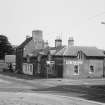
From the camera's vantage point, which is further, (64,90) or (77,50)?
(77,50)

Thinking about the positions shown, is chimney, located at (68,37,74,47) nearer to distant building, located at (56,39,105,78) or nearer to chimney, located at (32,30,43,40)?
distant building, located at (56,39,105,78)

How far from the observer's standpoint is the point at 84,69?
43.4 meters

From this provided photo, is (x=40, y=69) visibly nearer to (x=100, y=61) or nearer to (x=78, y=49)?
(x=78, y=49)

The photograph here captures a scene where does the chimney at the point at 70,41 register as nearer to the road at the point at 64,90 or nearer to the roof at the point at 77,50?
the roof at the point at 77,50

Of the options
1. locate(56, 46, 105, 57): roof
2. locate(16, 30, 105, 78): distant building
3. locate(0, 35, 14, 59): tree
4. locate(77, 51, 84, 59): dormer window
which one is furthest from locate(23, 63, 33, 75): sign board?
locate(0, 35, 14, 59): tree

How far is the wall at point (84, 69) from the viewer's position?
139ft

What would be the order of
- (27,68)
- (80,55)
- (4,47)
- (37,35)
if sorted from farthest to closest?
(4,47) < (37,35) < (27,68) < (80,55)

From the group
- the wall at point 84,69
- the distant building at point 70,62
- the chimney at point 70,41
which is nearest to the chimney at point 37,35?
the distant building at point 70,62

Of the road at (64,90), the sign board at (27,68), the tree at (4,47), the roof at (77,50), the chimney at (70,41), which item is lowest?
the road at (64,90)

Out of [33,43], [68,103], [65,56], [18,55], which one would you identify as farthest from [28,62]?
[68,103]

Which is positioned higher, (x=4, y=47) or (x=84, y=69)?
(x=4, y=47)

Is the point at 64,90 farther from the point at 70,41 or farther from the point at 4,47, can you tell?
the point at 4,47

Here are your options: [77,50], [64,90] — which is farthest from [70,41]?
[64,90]

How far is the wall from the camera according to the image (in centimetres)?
4228
